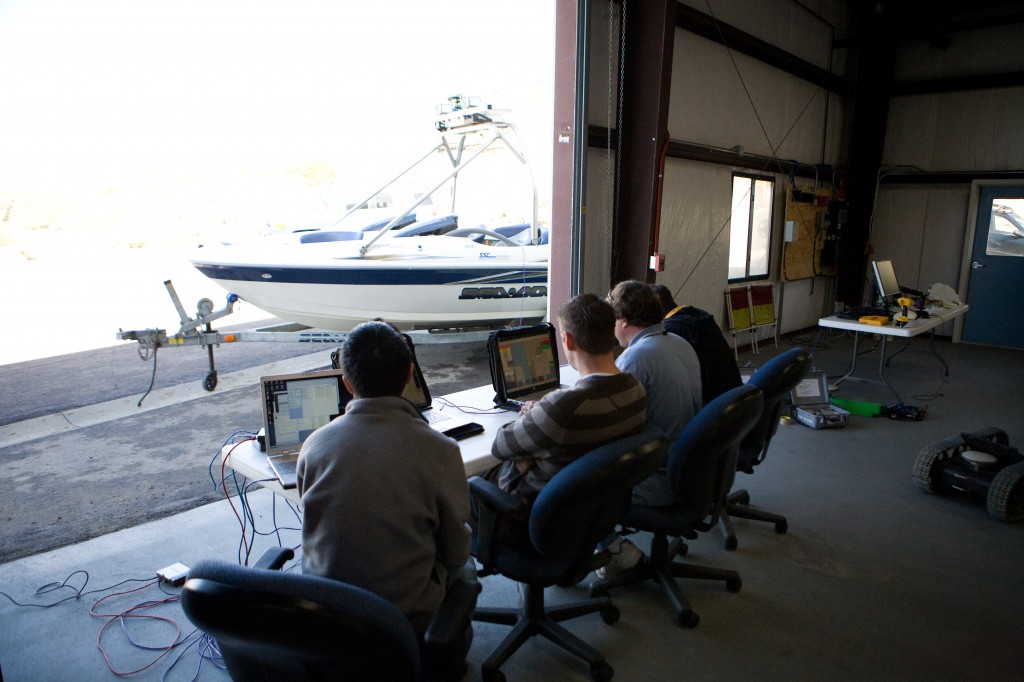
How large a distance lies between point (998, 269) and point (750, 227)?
10.6 feet

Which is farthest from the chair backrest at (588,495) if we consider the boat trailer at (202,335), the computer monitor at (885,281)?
the computer monitor at (885,281)

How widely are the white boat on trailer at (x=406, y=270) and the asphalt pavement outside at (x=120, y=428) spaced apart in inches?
26.9

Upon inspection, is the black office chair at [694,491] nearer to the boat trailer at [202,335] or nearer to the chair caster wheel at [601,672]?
the chair caster wheel at [601,672]

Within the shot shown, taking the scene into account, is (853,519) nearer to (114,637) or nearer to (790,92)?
(114,637)

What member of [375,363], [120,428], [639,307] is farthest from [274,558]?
[120,428]

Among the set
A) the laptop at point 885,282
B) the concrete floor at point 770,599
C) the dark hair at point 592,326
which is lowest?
the concrete floor at point 770,599

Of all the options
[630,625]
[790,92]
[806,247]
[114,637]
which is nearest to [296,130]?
[790,92]

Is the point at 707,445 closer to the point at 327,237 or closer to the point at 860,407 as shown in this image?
the point at 860,407

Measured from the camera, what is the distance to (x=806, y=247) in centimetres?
738

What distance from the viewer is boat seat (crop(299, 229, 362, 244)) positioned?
19.8 ft

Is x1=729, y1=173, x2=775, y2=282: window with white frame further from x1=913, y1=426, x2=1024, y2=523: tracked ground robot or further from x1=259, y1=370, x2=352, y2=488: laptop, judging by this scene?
x1=259, y1=370, x2=352, y2=488: laptop

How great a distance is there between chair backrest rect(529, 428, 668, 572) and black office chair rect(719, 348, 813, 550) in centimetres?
79

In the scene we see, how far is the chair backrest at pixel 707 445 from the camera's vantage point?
190 centimetres

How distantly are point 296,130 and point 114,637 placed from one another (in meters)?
7.97
